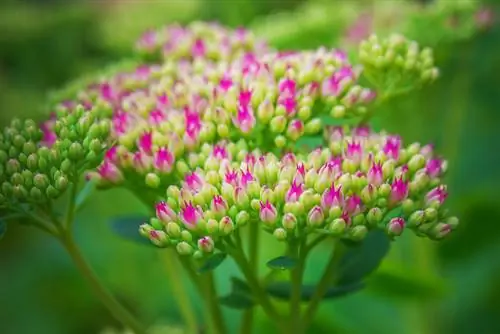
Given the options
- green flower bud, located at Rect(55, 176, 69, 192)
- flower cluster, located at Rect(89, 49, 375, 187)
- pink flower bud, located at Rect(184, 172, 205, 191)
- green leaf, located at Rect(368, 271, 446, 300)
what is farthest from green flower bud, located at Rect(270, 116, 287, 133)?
green leaf, located at Rect(368, 271, 446, 300)

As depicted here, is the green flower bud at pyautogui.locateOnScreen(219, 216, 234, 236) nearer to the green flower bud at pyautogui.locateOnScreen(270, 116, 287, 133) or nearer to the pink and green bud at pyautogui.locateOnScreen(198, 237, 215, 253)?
the pink and green bud at pyautogui.locateOnScreen(198, 237, 215, 253)

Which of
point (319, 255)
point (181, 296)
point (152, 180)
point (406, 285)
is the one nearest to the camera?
point (152, 180)

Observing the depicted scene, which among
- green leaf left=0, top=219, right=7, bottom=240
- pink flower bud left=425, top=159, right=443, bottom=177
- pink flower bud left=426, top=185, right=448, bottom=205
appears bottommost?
green leaf left=0, top=219, right=7, bottom=240

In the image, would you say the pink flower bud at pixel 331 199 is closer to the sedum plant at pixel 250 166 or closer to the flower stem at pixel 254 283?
the sedum plant at pixel 250 166

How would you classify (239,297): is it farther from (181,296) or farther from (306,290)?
(181,296)

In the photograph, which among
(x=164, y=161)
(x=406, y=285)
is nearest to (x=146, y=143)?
(x=164, y=161)

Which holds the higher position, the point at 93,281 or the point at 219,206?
the point at 219,206

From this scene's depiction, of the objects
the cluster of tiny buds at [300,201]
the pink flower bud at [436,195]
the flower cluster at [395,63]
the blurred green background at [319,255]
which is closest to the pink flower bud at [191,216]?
the cluster of tiny buds at [300,201]
